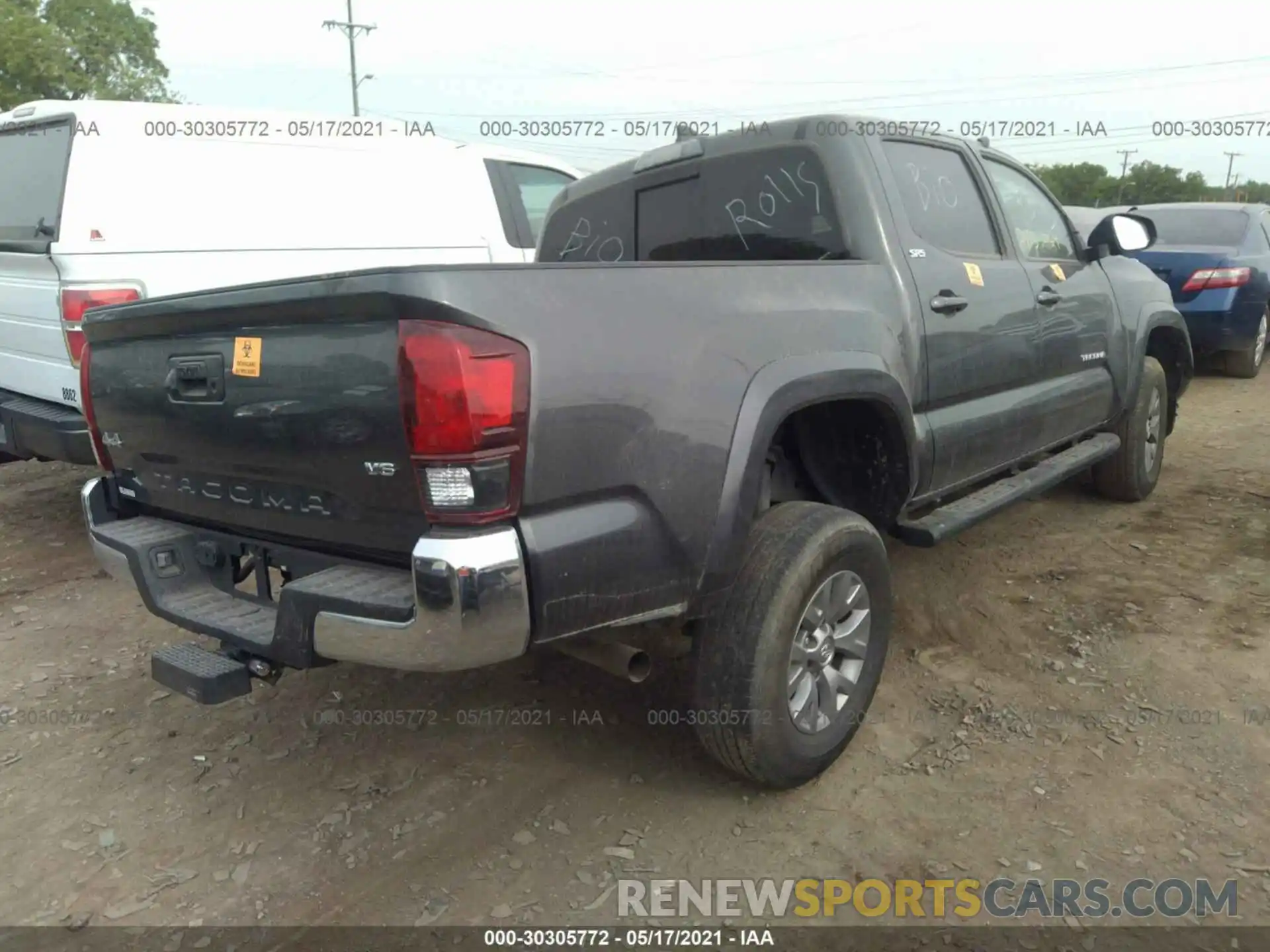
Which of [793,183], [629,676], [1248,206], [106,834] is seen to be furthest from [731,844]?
[1248,206]

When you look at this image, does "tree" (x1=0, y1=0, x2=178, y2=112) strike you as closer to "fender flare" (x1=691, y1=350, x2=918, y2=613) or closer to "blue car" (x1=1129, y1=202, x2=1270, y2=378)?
"blue car" (x1=1129, y1=202, x2=1270, y2=378)

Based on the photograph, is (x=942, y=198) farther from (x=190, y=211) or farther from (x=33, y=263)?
(x=33, y=263)

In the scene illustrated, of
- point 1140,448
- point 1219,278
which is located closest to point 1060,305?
point 1140,448

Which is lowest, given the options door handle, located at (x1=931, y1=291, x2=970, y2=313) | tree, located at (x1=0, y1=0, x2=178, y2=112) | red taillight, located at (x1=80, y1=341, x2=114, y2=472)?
red taillight, located at (x1=80, y1=341, x2=114, y2=472)

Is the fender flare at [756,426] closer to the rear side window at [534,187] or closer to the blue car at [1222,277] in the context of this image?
the rear side window at [534,187]

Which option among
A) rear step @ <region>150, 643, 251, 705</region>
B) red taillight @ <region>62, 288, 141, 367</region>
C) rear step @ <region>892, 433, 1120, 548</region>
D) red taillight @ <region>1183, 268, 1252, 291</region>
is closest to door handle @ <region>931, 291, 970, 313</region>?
rear step @ <region>892, 433, 1120, 548</region>

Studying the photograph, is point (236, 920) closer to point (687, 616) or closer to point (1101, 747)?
point (687, 616)

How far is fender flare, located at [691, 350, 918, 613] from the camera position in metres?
2.38

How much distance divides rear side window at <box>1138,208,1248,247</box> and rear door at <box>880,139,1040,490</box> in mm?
6087

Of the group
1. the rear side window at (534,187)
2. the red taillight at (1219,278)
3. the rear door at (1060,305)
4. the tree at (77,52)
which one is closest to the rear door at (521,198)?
the rear side window at (534,187)

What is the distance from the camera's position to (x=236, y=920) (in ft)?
7.66

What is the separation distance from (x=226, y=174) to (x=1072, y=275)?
4.36 m

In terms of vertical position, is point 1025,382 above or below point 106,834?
above

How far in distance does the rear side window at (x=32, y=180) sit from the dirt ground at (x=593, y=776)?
186cm
